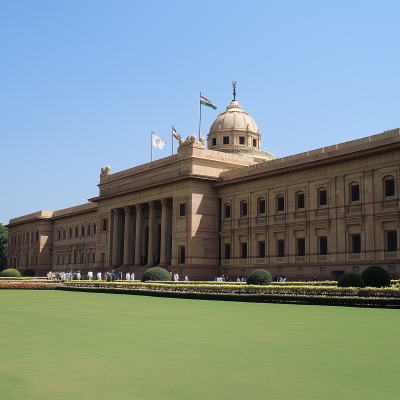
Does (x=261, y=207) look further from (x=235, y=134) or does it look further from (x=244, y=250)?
(x=235, y=134)

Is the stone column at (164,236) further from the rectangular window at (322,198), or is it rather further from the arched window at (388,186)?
the arched window at (388,186)

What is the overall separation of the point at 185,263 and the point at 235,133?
21586 millimetres

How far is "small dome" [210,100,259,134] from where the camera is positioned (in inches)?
2810

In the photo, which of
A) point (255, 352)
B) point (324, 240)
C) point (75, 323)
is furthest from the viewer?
point (324, 240)

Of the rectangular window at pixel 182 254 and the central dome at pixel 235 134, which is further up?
the central dome at pixel 235 134

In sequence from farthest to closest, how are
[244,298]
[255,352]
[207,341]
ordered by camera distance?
[244,298] < [207,341] < [255,352]

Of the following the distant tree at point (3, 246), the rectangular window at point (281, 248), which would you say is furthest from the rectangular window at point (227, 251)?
the distant tree at point (3, 246)

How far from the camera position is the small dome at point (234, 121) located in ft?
234

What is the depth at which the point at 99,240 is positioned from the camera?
75.3 meters

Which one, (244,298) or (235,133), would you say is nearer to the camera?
(244,298)

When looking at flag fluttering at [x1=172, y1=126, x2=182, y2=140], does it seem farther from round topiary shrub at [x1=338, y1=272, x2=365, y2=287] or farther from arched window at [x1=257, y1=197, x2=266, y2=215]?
round topiary shrub at [x1=338, y1=272, x2=365, y2=287]

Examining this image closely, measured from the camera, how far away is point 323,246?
153ft

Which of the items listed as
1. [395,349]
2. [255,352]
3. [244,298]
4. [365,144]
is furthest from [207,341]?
[365,144]

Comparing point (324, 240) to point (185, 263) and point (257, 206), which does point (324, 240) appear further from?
point (185, 263)
